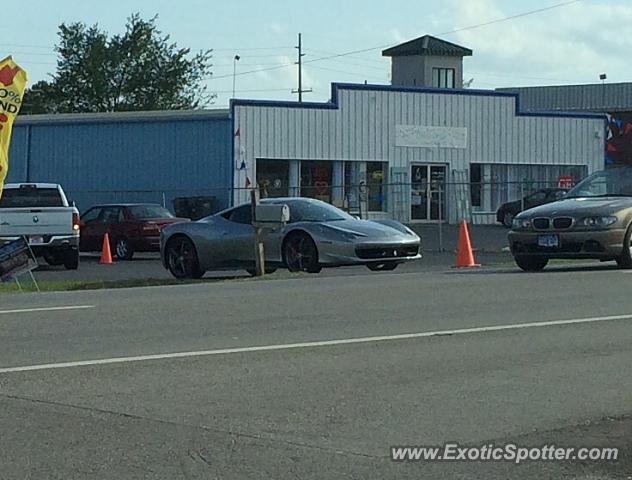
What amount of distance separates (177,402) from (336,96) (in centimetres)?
3772

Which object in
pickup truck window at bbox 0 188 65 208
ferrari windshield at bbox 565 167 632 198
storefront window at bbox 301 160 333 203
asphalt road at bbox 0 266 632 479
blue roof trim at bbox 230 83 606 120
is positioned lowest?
asphalt road at bbox 0 266 632 479

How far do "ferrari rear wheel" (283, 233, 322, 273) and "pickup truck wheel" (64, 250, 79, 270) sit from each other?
7.20m

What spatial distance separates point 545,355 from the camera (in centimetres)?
1090

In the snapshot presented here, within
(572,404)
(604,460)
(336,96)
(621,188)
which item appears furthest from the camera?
(336,96)

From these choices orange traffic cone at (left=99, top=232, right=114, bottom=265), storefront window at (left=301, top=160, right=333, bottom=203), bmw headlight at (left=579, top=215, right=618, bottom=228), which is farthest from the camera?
storefront window at (left=301, top=160, right=333, bottom=203)

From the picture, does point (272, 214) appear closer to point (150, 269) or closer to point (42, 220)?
point (42, 220)

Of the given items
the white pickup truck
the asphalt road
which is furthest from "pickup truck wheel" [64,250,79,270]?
the asphalt road

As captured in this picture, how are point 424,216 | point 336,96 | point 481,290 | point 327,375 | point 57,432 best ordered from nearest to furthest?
1. point 57,432
2. point 327,375
3. point 481,290
4. point 424,216
5. point 336,96

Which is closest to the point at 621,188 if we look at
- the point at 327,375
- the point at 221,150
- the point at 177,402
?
the point at 327,375

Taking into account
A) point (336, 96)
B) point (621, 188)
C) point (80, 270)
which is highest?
point (336, 96)

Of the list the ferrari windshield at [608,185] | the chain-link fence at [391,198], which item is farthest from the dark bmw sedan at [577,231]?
the chain-link fence at [391,198]

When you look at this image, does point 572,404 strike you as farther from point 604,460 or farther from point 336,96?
point 336,96

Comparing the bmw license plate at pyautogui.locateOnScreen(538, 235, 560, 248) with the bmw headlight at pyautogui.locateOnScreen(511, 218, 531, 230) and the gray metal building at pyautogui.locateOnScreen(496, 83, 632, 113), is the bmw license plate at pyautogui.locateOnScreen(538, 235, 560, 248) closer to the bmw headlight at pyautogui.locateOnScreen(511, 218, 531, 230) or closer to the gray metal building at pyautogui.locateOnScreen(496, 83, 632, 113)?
the bmw headlight at pyautogui.locateOnScreen(511, 218, 531, 230)

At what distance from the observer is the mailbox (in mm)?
19703
